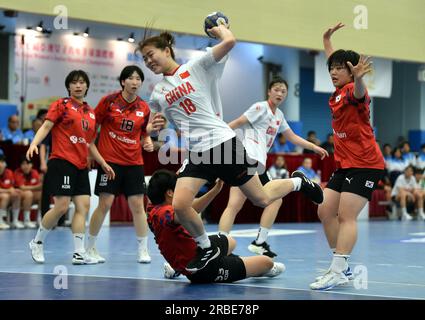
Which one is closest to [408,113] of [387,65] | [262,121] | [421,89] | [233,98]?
[421,89]

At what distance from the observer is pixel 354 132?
610 centimetres

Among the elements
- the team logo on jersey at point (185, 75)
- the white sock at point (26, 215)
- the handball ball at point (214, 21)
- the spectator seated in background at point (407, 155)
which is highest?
the handball ball at point (214, 21)

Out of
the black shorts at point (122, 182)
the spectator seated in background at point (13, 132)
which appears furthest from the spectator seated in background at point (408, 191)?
the black shorts at point (122, 182)

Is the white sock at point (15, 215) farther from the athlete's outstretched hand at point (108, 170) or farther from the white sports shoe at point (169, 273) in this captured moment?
the white sports shoe at point (169, 273)

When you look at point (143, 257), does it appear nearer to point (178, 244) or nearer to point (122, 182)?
point (122, 182)

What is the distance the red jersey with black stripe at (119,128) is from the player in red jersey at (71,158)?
15cm

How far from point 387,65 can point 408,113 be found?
4.74 m

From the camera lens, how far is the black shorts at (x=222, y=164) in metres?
5.99

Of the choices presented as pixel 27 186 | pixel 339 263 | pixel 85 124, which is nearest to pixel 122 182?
pixel 85 124

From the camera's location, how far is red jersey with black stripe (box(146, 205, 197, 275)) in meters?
6.07

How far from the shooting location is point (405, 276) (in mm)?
6770

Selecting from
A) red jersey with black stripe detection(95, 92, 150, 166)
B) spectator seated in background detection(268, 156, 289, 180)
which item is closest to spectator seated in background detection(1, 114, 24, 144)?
spectator seated in background detection(268, 156, 289, 180)

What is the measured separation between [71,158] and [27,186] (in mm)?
6415

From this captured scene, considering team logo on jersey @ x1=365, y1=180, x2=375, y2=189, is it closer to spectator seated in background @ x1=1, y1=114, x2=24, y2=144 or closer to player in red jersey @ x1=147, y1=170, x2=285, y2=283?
player in red jersey @ x1=147, y1=170, x2=285, y2=283
